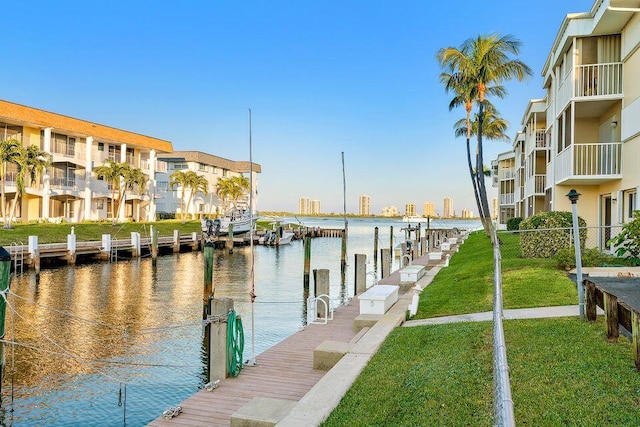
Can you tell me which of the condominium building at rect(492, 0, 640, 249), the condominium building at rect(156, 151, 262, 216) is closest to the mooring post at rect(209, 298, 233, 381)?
the condominium building at rect(492, 0, 640, 249)

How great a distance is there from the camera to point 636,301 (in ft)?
33.5

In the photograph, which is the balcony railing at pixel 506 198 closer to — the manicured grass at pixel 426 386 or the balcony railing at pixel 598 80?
the balcony railing at pixel 598 80

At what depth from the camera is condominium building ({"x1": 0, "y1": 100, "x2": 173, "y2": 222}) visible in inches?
1900

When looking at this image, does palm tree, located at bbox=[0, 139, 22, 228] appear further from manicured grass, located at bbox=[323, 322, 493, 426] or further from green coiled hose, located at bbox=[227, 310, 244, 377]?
manicured grass, located at bbox=[323, 322, 493, 426]

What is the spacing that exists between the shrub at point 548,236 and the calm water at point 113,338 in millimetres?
9282

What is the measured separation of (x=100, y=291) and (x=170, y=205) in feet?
189

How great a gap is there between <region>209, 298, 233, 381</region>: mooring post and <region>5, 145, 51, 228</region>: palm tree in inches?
1517

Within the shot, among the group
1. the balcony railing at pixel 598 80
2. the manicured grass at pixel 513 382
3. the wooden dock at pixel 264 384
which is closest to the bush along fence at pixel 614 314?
the manicured grass at pixel 513 382

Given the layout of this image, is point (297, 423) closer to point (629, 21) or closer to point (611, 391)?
point (611, 391)

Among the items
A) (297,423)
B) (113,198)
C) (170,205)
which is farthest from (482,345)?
(170,205)

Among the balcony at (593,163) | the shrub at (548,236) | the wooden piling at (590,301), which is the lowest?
the wooden piling at (590,301)

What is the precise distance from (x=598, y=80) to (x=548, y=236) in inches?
254

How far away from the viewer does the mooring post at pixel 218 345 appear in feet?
31.2

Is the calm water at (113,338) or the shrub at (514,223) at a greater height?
the shrub at (514,223)
